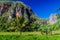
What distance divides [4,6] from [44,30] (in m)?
50.6

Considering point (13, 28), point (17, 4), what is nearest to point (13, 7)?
point (17, 4)

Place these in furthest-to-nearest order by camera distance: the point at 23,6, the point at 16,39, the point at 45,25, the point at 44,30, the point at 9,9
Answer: the point at 9,9, the point at 23,6, the point at 45,25, the point at 44,30, the point at 16,39

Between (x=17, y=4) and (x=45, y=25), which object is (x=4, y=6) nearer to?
(x=17, y=4)

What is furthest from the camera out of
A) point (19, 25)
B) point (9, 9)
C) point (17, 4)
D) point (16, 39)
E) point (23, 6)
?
point (9, 9)

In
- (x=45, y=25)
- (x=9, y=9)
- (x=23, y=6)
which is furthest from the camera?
(x=9, y=9)

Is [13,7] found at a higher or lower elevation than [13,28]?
higher

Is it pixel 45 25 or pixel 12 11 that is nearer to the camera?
pixel 45 25

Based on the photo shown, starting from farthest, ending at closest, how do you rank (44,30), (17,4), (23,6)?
(23,6) < (17,4) < (44,30)

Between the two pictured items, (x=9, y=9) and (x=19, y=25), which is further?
(x=9, y=9)

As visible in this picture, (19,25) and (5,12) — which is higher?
(5,12)

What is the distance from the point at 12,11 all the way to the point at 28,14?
5.78 meters

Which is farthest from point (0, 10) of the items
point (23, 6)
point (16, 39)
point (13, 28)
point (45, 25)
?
point (16, 39)

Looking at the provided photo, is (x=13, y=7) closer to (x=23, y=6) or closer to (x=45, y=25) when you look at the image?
(x=23, y=6)

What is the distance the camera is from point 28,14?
81375 mm
